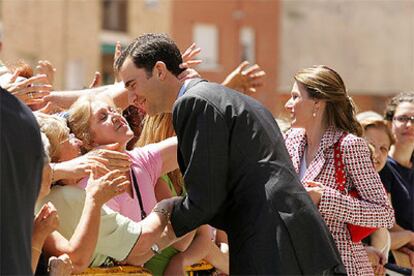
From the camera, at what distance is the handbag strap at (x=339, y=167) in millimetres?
5191

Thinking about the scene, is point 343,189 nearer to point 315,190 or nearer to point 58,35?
point 315,190

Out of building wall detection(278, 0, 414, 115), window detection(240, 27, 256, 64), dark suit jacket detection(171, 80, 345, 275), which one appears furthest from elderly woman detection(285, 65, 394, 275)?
building wall detection(278, 0, 414, 115)

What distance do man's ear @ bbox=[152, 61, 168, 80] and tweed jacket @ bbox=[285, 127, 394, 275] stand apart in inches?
40.0

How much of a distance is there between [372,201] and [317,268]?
1050 millimetres

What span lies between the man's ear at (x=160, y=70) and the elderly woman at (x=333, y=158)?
3.10ft

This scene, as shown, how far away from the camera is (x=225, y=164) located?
13.7 ft

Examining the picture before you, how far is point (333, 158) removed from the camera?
5234mm

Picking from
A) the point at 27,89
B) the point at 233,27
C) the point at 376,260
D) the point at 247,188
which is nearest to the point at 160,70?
the point at 27,89

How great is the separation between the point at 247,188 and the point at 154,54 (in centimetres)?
87

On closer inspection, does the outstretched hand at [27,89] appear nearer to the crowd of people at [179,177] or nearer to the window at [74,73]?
the crowd of people at [179,177]

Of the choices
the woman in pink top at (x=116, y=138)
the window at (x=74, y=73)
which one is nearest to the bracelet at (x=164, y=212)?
the woman in pink top at (x=116, y=138)

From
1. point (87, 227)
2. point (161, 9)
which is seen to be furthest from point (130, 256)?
point (161, 9)

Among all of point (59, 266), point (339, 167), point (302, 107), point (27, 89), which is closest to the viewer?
point (59, 266)

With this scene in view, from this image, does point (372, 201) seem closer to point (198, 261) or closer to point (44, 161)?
point (198, 261)
